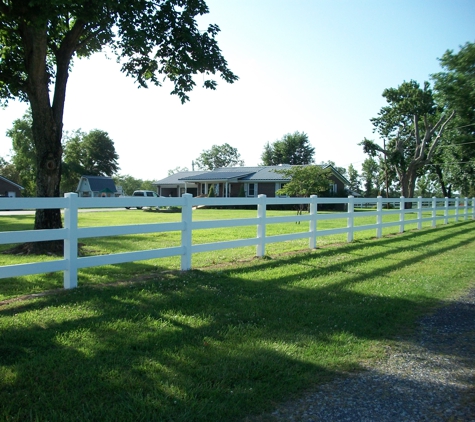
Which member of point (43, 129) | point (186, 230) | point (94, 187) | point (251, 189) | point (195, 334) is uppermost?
point (43, 129)

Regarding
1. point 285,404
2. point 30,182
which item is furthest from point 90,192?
point 285,404

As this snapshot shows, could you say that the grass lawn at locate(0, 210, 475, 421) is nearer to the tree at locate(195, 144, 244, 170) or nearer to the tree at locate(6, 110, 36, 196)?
the tree at locate(6, 110, 36, 196)

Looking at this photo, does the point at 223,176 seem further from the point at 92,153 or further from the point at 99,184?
the point at 92,153

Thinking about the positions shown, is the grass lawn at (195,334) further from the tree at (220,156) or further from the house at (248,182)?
the tree at (220,156)

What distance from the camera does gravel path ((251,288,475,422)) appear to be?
11.1 ft

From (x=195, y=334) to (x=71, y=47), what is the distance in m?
9.06

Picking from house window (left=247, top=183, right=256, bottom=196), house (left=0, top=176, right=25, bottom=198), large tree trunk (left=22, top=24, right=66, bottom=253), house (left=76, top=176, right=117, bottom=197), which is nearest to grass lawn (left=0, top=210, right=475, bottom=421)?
large tree trunk (left=22, top=24, right=66, bottom=253)

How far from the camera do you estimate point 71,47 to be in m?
11.1

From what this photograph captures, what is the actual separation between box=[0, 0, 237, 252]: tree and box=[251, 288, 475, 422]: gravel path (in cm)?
831

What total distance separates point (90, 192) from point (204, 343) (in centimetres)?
6300

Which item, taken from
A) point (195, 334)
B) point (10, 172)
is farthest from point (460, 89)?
point (10, 172)

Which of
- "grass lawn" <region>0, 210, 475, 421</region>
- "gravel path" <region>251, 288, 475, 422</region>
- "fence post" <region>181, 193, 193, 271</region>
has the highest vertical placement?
"fence post" <region>181, 193, 193, 271</region>

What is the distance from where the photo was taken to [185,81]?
39.2 feet

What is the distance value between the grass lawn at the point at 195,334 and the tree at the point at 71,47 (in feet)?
12.2
